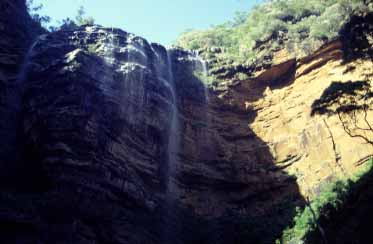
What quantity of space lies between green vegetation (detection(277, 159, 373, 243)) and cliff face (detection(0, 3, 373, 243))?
137 cm

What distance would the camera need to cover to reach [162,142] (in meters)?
21.5

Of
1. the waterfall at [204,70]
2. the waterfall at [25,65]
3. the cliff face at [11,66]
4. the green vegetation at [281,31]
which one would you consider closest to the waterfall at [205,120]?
the waterfall at [204,70]

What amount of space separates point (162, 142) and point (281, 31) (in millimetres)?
11615

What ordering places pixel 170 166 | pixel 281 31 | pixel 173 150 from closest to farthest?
pixel 170 166 → pixel 173 150 → pixel 281 31

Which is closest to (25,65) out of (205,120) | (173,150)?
(173,150)

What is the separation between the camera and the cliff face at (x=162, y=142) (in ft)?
54.0

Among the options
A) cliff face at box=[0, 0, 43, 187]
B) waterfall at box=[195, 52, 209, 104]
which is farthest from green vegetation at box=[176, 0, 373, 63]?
cliff face at box=[0, 0, 43, 187]

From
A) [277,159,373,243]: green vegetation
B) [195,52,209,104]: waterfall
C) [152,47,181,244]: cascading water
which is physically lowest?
[277,159,373,243]: green vegetation

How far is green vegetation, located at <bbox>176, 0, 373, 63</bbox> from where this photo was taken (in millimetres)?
25141

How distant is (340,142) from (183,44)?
53.9 feet

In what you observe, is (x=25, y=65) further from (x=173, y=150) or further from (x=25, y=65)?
(x=173, y=150)

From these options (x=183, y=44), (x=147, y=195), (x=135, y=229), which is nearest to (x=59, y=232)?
(x=135, y=229)

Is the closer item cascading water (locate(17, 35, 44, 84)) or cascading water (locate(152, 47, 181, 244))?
cascading water (locate(152, 47, 181, 244))

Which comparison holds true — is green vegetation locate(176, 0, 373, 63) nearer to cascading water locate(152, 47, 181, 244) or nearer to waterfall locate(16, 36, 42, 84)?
cascading water locate(152, 47, 181, 244)
